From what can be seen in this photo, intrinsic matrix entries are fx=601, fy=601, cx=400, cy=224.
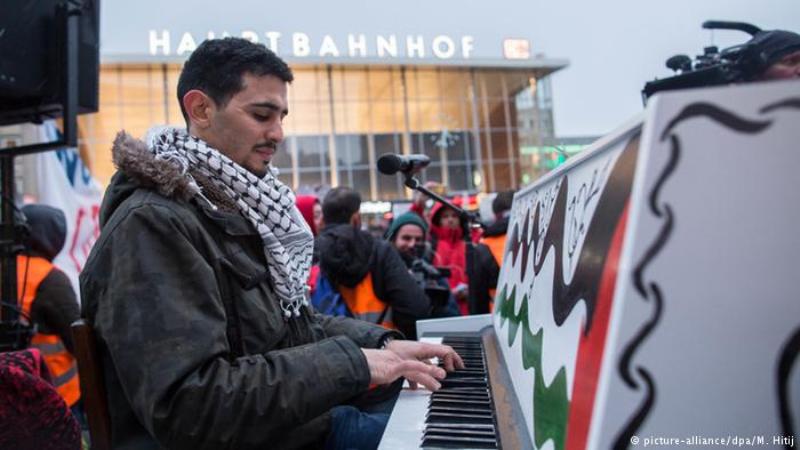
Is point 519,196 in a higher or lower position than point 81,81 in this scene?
lower

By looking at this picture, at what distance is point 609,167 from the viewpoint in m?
1.05

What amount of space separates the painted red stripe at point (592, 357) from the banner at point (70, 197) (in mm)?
3873

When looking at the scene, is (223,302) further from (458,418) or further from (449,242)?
(449,242)

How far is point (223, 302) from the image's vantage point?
61.4 inches

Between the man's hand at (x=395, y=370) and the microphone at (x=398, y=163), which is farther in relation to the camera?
the microphone at (x=398, y=163)

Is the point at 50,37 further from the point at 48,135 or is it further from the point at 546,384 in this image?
the point at 546,384

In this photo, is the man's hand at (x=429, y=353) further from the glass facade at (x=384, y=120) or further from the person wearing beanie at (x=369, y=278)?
the glass facade at (x=384, y=120)

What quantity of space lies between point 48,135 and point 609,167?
429cm

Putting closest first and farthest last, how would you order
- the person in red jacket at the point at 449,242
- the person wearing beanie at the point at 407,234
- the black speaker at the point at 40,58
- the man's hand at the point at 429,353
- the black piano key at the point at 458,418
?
the black piano key at the point at 458,418 → the man's hand at the point at 429,353 → the black speaker at the point at 40,58 → the person wearing beanie at the point at 407,234 → the person in red jacket at the point at 449,242

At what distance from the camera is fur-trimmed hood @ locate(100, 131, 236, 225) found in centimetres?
157

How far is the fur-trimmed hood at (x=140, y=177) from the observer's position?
157 cm

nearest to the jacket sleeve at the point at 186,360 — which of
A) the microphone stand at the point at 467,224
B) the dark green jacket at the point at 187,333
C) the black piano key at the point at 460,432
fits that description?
the dark green jacket at the point at 187,333

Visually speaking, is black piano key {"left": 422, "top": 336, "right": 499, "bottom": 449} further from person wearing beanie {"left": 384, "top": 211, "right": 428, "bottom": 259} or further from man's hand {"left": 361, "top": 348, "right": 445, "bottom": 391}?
person wearing beanie {"left": 384, "top": 211, "right": 428, "bottom": 259}

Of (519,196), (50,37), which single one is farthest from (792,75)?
(50,37)
